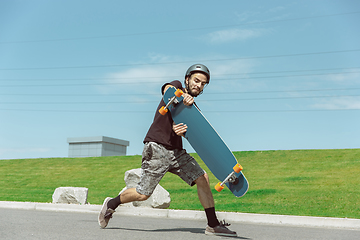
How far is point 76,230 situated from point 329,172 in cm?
1223

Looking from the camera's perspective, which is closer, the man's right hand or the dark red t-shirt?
the man's right hand

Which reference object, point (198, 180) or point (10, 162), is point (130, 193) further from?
point (10, 162)

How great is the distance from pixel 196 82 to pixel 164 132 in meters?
0.73

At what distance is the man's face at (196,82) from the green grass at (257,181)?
199 inches

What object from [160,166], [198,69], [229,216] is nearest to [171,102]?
[198,69]

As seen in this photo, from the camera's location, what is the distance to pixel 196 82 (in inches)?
185

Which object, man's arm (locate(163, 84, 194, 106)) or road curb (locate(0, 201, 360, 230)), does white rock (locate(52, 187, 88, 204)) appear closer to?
road curb (locate(0, 201, 360, 230))

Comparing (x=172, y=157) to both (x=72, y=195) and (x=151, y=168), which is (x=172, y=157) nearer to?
(x=151, y=168)

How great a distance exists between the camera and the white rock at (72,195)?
1046cm

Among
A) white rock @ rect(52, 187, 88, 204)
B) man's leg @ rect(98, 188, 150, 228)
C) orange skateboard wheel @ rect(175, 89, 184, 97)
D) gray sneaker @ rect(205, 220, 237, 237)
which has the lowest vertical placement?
gray sneaker @ rect(205, 220, 237, 237)

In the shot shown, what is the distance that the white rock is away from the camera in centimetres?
1046

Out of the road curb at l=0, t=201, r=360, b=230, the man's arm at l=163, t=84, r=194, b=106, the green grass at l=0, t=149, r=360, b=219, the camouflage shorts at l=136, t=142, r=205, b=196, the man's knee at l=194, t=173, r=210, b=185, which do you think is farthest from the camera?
the green grass at l=0, t=149, r=360, b=219

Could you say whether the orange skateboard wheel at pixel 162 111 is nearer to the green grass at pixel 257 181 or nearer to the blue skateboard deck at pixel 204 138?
the blue skateboard deck at pixel 204 138

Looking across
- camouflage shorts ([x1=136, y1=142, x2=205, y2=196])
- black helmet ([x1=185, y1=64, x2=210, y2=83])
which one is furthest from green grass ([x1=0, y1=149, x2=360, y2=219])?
black helmet ([x1=185, y1=64, x2=210, y2=83])
